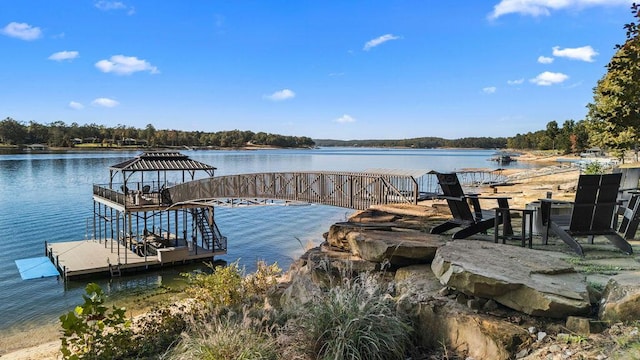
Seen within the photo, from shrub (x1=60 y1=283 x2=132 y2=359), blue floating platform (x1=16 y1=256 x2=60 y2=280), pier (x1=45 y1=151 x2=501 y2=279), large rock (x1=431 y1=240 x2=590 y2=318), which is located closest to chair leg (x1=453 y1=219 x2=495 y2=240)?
large rock (x1=431 y1=240 x2=590 y2=318)

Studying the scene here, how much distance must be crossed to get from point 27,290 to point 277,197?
1065 centimetres

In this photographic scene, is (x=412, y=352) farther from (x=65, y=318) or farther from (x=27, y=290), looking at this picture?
(x=27, y=290)

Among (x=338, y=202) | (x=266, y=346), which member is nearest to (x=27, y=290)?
(x=338, y=202)

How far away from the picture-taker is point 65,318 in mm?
4496

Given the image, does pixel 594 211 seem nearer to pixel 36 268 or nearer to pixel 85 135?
pixel 36 268

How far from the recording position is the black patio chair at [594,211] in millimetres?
5430

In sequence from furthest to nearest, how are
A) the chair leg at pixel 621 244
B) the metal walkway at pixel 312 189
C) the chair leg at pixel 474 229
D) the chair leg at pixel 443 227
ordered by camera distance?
the metal walkway at pixel 312 189, the chair leg at pixel 443 227, the chair leg at pixel 474 229, the chair leg at pixel 621 244

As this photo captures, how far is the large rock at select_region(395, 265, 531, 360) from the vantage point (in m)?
3.53

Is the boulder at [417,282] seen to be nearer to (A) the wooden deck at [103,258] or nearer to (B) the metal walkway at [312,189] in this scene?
(B) the metal walkway at [312,189]

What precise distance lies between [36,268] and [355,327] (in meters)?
22.0

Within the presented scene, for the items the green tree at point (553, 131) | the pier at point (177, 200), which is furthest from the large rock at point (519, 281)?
the green tree at point (553, 131)

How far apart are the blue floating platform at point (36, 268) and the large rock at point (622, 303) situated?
2214 centimetres

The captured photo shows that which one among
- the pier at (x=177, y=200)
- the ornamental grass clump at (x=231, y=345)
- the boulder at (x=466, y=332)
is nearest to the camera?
the boulder at (x=466, y=332)

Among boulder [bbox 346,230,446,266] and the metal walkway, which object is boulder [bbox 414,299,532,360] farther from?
the metal walkway
